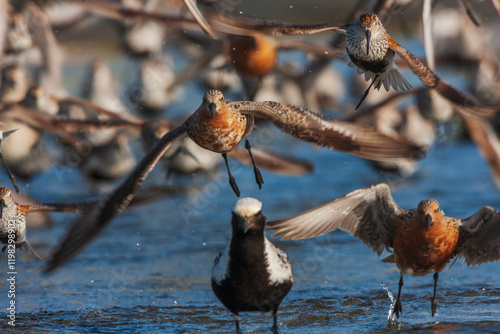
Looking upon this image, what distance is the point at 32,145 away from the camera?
362 inches

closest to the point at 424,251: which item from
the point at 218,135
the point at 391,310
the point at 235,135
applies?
the point at 391,310

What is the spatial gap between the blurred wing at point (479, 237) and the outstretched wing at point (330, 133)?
0.64 meters

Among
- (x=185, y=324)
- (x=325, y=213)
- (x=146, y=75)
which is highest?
(x=325, y=213)

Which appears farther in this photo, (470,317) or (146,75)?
(146,75)

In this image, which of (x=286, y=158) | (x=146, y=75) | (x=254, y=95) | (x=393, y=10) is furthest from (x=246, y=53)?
(x=146, y=75)

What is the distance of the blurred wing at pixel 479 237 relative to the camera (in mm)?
5461

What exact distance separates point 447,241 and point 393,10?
126 inches

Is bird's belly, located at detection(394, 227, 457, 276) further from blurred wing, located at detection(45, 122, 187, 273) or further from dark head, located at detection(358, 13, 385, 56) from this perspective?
blurred wing, located at detection(45, 122, 187, 273)

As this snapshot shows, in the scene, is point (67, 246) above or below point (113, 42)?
above

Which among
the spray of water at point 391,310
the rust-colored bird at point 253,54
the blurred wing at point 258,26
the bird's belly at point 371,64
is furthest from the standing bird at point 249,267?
the rust-colored bird at point 253,54

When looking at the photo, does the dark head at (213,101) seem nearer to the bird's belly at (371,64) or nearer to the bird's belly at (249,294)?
the bird's belly at (371,64)

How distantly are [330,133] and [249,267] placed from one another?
1.19 meters

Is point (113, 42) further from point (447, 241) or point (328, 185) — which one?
point (447, 241)

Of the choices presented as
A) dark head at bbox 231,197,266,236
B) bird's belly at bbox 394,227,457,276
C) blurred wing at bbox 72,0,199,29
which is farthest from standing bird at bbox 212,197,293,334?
blurred wing at bbox 72,0,199,29
